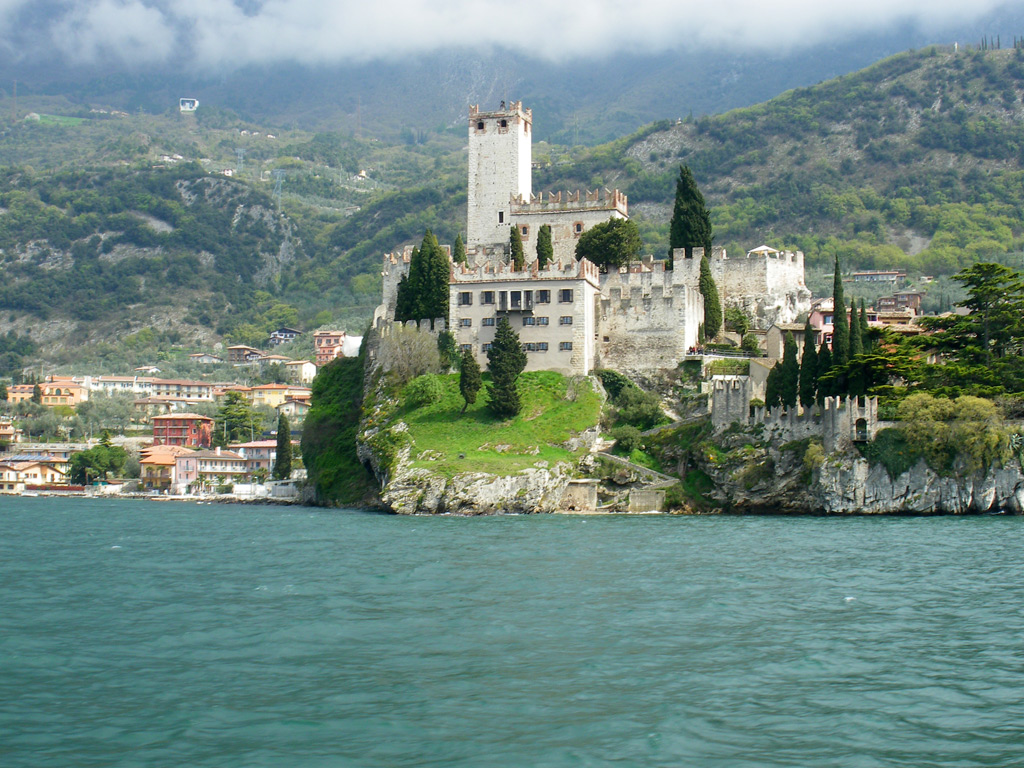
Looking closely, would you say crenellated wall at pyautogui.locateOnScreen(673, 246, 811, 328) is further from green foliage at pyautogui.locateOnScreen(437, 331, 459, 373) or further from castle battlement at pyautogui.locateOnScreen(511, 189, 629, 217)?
green foliage at pyautogui.locateOnScreen(437, 331, 459, 373)

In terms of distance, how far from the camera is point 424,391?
7469 cm

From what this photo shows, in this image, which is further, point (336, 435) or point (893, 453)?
point (336, 435)

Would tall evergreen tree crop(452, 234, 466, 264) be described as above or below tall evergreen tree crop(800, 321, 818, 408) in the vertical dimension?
above

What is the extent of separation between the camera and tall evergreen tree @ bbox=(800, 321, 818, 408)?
2655 inches

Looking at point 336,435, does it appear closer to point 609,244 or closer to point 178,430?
point 609,244

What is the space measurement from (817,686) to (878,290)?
436 ft

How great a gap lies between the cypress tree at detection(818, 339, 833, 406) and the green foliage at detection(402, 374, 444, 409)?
22234 millimetres

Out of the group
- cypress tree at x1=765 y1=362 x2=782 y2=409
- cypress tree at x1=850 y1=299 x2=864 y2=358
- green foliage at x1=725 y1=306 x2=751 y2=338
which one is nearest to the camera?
cypress tree at x1=850 y1=299 x2=864 y2=358

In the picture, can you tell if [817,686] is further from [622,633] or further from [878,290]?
[878,290]

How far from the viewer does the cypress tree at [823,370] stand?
67250mm

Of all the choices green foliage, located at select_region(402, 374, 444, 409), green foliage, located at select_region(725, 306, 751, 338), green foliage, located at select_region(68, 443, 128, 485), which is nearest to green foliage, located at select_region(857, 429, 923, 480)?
green foliage, located at select_region(725, 306, 751, 338)

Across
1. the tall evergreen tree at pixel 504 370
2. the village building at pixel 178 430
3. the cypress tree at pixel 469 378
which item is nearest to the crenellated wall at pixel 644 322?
the tall evergreen tree at pixel 504 370

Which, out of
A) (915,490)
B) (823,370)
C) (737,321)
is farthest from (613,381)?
(915,490)

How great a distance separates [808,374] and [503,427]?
1728cm
